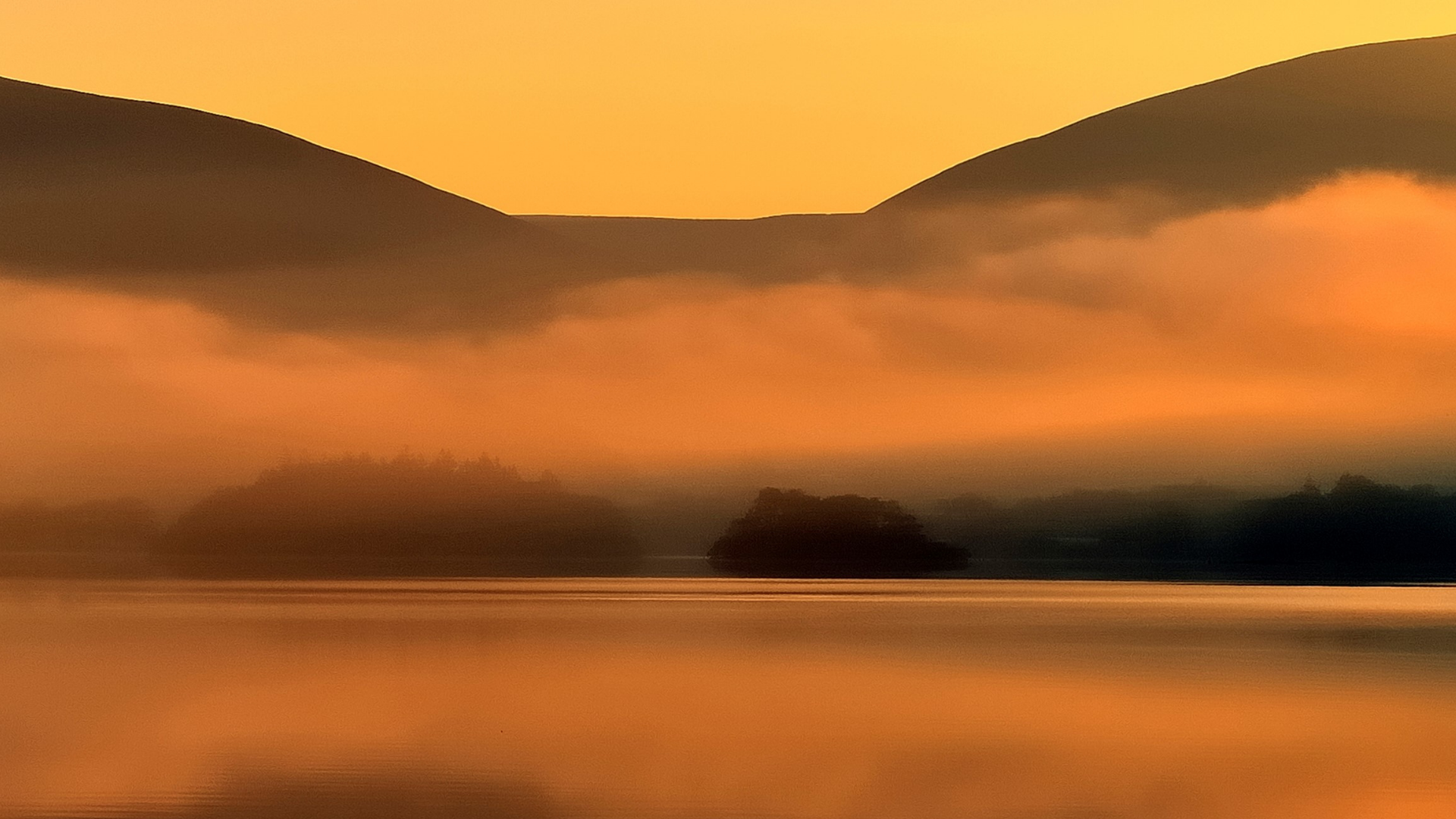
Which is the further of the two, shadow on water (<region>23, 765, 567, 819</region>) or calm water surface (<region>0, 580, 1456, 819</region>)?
calm water surface (<region>0, 580, 1456, 819</region>)

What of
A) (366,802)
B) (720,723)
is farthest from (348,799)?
(720,723)

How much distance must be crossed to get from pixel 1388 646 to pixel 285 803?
5083cm

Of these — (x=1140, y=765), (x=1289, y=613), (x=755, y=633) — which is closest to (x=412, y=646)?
(x=755, y=633)

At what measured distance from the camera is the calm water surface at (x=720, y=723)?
95.9ft

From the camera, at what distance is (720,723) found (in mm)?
39906

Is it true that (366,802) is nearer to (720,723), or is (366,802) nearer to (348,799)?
(348,799)

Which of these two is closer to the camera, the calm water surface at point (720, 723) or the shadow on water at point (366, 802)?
the shadow on water at point (366, 802)

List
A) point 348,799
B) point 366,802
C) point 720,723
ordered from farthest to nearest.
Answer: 1. point 720,723
2. point 348,799
3. point 366,802

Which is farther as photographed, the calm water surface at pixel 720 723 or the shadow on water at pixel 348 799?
the calm water surface at pixel 720 723

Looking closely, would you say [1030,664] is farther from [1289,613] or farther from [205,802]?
[1289,613]

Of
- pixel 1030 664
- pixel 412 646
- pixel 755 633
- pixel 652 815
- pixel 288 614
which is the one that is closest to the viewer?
pixel 652 815

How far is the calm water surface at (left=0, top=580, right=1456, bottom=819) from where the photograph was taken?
2923cm

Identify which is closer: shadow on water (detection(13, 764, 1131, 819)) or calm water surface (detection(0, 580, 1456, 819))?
shadow on water (detection(13, 764, 1131, 819))

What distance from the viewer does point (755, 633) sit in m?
79.0
